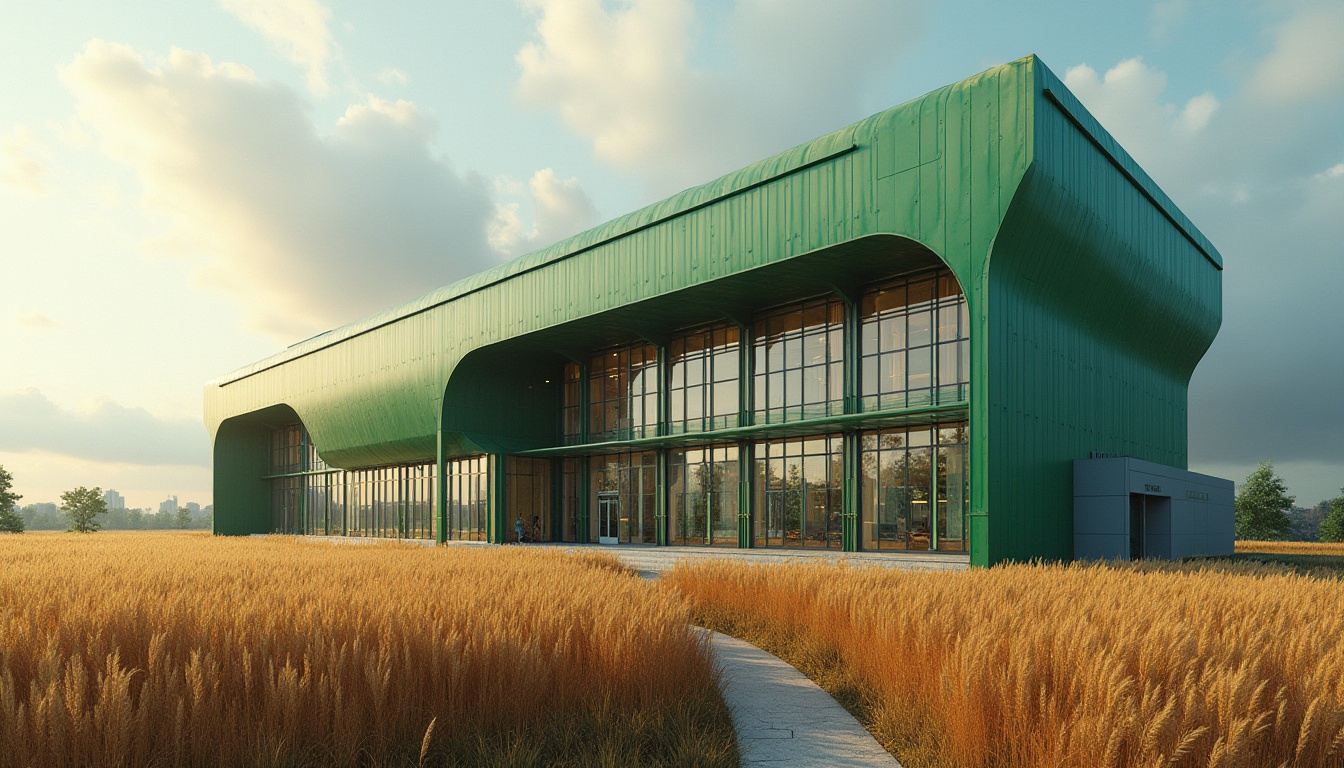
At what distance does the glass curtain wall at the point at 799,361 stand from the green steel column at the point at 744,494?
147 centimetres

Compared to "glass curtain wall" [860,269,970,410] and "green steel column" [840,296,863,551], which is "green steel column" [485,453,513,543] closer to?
"green steel column" [840,296,863,551]

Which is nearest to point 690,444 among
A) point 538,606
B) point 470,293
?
point 470,293

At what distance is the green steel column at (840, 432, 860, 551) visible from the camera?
29.7m

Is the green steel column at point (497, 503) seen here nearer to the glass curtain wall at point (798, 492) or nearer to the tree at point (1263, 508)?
the glass curtain wall at point (798, 492)

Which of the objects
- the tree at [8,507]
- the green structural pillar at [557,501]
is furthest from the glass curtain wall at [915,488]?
the tree at [8,507]

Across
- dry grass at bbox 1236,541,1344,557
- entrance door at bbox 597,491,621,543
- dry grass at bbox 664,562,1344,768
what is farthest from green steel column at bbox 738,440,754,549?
dry grass at bbox 1236,541,1344,557

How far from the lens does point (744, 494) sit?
3359 centimetres

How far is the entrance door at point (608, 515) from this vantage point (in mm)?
40094

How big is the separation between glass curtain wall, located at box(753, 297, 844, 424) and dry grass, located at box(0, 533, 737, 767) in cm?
2266

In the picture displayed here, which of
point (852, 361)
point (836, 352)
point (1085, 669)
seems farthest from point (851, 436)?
point (1085, 669)

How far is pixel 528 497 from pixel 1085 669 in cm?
3899

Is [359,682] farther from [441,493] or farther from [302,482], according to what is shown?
[302,482]

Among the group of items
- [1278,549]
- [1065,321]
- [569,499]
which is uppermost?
[1065,321]

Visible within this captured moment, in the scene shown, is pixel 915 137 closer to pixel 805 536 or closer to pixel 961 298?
pixel 961 298
